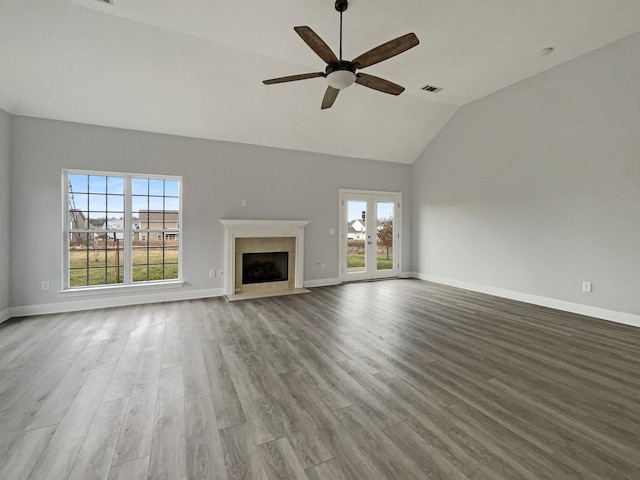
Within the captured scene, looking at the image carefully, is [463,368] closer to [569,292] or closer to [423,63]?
[569,292]

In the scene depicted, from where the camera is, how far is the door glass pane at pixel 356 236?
22.2 feet

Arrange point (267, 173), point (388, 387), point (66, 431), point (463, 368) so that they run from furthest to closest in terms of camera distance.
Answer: point (267, 173) < point (463, 368) < point (388, 387) < point (66, 431)

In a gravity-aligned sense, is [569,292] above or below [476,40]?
below

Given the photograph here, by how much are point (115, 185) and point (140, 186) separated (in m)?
0.35

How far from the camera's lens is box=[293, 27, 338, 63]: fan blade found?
229 cm

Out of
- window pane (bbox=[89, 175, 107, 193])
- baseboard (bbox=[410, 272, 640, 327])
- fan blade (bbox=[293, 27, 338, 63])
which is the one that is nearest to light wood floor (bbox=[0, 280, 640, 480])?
baseboard (bbox=[410, 272, 640, 327])

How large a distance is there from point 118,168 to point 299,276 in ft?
12.1

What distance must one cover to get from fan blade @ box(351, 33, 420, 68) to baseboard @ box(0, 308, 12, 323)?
17.9 ft

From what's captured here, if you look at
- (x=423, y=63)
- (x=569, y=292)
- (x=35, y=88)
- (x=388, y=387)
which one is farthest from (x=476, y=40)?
(x=35, y=88)

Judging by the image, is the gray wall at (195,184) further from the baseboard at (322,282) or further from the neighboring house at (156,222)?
the neighboring house at (156,222)

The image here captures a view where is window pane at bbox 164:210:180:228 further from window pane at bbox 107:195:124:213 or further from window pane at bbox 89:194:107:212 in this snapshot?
window pane at bbox 89:194:107:212

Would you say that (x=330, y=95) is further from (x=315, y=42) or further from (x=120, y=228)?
(x=120, y=228)

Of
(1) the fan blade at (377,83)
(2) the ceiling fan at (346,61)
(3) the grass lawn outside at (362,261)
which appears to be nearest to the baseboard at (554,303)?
(3) the grass lawn outside at (362,261)

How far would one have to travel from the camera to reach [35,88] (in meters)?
3.79
